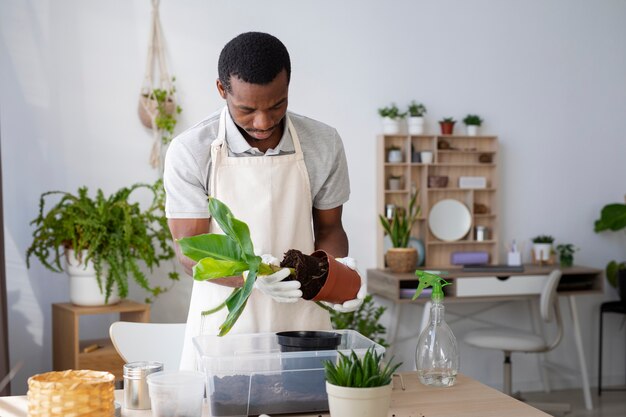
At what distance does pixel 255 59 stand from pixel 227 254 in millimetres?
521

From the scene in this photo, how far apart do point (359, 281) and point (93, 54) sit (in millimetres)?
2686

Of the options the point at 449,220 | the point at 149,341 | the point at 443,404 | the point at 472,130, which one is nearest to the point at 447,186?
the point at 449,220

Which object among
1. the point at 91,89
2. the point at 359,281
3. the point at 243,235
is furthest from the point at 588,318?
the point at 243,235

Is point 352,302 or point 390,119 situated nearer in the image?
point 352,302

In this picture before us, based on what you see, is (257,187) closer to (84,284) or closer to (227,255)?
(227,255)

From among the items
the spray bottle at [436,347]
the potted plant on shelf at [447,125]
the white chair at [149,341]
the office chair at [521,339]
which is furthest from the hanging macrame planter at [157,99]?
the spray bottle at [436,347]

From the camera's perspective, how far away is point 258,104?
1.90m

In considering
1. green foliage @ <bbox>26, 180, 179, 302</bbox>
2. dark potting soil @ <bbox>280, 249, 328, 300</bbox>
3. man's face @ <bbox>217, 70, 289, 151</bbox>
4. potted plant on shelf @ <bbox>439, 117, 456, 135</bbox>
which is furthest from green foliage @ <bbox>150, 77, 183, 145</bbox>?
dark potting soil @ <bbox>280, 249, 328, 300</bbox>

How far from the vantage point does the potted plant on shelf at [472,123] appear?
15.5ft

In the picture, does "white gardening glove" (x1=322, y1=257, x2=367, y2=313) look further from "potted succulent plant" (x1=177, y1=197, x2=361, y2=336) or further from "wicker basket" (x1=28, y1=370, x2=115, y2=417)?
"wicker basket" (x1=28, y1=370, x2=115, y2=417)

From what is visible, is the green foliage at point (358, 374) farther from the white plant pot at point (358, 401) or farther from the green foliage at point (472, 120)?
the green foliage at point (472, 120)

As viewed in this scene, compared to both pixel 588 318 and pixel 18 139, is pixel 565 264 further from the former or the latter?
pixel 18 139

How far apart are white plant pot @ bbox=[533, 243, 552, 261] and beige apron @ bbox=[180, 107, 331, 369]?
3.01 metres

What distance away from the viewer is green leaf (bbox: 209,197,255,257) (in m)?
1.56
